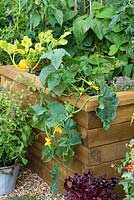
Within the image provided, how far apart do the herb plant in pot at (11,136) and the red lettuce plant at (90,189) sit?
53 cm

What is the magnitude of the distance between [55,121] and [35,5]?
1138mm

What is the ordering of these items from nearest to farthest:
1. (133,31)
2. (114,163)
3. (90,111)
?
(90,111)
(114,163)
(133,31)

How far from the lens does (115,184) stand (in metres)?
2.67

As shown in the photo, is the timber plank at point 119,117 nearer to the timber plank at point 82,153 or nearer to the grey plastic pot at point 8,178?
the timber plank at point 82,153

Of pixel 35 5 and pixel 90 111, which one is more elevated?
pixel 35 5

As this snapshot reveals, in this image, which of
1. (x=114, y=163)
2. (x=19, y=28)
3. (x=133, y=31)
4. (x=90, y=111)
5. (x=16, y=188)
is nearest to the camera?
(x=90, y=111)

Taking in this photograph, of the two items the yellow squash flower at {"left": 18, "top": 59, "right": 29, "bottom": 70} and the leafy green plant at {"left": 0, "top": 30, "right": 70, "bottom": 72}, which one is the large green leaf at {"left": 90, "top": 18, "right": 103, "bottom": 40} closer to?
the leafy green plant at {"left": 0, "top": 30, "right": 70, "bottom": 72}

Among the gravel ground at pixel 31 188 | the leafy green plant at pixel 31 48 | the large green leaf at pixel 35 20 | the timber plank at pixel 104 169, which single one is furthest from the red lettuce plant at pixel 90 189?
the large green leaf at pixel 35 20

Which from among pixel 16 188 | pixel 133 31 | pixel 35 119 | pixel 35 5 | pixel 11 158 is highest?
pixel 35 5

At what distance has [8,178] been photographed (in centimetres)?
305

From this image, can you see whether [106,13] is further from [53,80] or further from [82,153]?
[82,153]

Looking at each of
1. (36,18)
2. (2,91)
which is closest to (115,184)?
(2,91)

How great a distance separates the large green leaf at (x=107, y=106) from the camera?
2.58 m

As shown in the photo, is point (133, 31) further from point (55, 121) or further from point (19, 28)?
point (19, 28)
